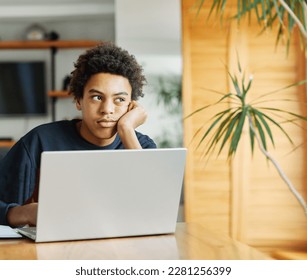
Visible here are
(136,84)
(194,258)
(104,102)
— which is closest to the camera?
(194,258)

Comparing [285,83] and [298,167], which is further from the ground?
[285,83]

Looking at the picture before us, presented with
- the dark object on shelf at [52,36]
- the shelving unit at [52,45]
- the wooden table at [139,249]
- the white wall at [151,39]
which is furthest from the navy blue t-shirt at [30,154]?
the dark object on shelf at [52,36]

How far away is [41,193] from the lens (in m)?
1.09

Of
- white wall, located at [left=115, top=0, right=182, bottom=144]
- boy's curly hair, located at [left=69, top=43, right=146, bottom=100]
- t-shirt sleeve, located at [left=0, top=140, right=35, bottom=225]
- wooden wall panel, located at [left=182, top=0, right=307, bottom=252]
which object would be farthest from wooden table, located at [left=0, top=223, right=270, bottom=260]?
white wall, located at [left=115, top=0, right=182, bottom=144]

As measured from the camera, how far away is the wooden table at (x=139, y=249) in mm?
1038

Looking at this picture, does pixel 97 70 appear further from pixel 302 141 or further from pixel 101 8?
pixel 101 8

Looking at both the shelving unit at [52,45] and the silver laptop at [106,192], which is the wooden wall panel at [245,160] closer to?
the shelving unit at [52,45]

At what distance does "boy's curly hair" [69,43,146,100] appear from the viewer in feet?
5.40

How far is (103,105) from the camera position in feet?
5.16

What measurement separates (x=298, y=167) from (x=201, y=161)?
70 cm

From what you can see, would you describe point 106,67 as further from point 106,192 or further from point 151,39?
point 151,39

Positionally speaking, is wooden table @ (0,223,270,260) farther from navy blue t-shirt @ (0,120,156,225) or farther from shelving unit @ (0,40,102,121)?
shelving unit @ (0,40,102,121)

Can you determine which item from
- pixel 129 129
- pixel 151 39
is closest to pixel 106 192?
pixel 129 129
